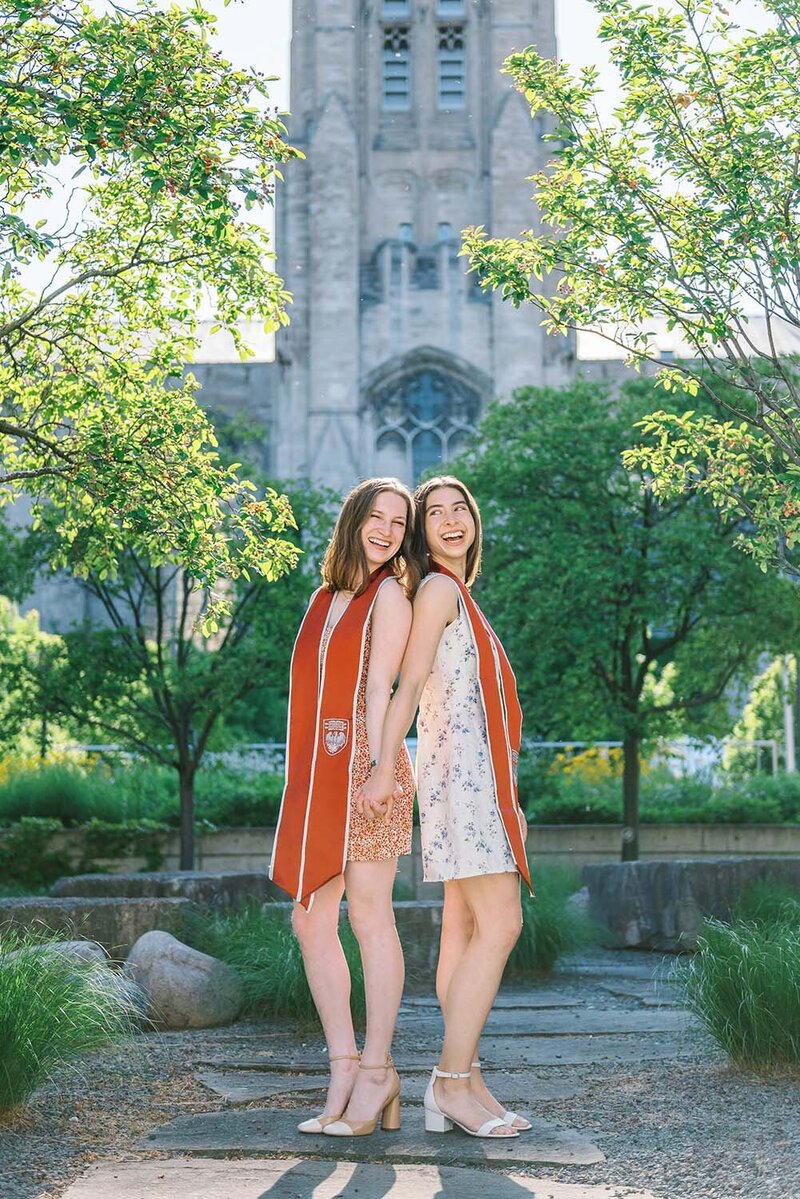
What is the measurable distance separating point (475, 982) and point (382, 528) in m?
1.34

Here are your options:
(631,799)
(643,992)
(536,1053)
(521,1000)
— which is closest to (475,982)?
(536,1053)

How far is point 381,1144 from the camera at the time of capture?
4074 mm

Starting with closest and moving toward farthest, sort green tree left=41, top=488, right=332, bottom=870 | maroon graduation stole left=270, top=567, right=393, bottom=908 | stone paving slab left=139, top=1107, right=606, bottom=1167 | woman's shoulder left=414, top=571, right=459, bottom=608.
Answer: stone paving slab left=139, top=1107, right=606, bottom=1167
maroon graduation stole left=270, top=567, right=393, bottom=908
woman's shoulder left=414, top=571, right=459, bottom=608
green tree left=41, top=488, right=332, bottom=870

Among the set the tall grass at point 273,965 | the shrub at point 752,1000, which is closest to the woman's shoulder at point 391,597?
→ the shrub at point 752,1000

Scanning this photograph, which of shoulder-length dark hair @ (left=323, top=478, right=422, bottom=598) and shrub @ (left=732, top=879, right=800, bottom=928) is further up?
shoulder-length dark hair @ (left=323, top=478, right=422, bottom=598)

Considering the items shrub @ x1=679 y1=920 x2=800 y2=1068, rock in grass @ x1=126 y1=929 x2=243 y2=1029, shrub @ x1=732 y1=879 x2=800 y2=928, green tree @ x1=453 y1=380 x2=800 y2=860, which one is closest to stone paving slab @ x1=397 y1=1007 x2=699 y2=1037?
rock in grass @ x1=126 y1=929 x2=243 y2=1029

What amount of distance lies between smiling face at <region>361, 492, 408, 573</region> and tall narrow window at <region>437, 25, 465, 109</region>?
1263 inches

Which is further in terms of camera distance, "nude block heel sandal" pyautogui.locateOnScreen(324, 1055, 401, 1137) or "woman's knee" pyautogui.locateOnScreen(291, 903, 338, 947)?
"woman's knee" pyautogui.locateOnScreen(291, 903, 338, 947)

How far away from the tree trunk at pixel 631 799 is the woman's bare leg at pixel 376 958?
9.85 metres

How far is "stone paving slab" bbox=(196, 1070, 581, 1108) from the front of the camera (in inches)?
193

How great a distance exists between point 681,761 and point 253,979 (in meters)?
14.9

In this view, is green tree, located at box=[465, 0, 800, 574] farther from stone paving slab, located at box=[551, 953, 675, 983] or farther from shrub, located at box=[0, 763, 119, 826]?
shrub, located at box=[0, 763, 119, 826]

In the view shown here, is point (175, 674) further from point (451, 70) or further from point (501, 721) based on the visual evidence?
point (451, 70)

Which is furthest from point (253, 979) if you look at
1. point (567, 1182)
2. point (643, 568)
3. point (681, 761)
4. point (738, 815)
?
point (681, 761)
